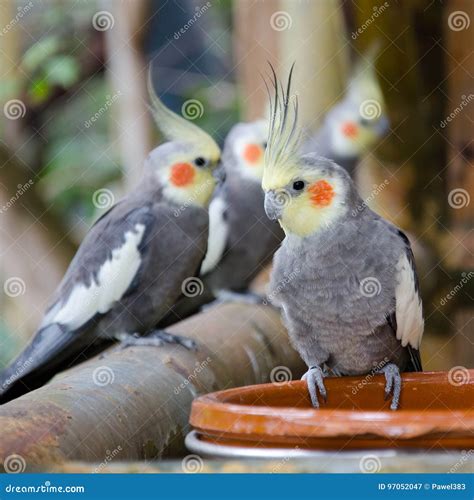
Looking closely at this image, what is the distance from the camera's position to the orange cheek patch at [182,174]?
1945mm

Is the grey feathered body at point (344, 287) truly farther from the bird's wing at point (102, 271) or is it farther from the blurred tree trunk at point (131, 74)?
the blurred tree trunk at point (131, 74)

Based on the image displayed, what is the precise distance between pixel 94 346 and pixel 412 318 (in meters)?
0.83

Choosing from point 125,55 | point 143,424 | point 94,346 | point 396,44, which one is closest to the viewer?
point 143,424

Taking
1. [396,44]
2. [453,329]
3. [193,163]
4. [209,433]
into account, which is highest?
[396,44]

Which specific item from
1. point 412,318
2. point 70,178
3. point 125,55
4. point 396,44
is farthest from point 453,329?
point 70,178

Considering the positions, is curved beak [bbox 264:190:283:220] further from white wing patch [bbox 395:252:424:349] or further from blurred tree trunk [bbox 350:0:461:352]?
blurred tree trunk [bbox 350:0:461:352]

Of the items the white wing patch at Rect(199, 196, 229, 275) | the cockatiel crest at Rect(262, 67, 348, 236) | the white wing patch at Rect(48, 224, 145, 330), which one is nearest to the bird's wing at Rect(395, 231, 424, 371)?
the cockatiel crest at Rect(262, 67, 348, 236)

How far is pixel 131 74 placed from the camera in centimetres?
245

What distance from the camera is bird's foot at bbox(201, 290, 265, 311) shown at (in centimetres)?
237

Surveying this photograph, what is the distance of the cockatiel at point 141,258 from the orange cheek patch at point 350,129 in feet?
2.65

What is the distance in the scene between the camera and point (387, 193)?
2.28m

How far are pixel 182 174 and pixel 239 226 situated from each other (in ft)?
2.04

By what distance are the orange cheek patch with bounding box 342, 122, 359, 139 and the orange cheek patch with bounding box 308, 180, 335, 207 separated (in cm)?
136

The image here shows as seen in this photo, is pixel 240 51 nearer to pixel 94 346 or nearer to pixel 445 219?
pixel 445 219
